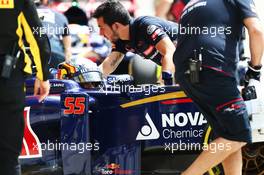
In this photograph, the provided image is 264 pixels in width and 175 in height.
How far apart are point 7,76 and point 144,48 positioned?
2269 mm

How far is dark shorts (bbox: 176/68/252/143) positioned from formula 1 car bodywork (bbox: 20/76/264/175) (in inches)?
17.1

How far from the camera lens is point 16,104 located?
412cm

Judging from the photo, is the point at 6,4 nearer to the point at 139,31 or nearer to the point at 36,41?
the point at 36,41

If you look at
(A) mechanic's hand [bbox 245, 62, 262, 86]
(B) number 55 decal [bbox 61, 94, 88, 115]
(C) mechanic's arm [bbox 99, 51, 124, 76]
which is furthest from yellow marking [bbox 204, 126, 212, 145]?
(C) mechanic's arm [bbox 99, 51, 124, 76]

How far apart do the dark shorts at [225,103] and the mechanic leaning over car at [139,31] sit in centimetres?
102

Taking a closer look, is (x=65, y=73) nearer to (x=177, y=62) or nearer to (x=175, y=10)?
(x=177, y=62)

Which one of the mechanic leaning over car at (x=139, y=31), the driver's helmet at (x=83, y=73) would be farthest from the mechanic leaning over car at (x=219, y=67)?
the mechanic leaning over car at (x=139, y=31)

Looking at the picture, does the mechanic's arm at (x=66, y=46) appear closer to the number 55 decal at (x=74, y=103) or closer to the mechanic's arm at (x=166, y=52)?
the mechanic's arm at (x=166, y=52)

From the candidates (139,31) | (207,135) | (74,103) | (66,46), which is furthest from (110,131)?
(66,46)

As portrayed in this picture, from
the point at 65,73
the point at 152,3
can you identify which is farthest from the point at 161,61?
the point at 152,3

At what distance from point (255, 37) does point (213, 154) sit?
778mm

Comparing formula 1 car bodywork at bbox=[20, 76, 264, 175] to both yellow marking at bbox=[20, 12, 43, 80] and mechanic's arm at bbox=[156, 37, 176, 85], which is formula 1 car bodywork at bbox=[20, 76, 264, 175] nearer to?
mechanic's arm at bbox=[156, 37, 176, 85]

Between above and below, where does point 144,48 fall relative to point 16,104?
above

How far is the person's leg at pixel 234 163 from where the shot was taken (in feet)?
16.0
